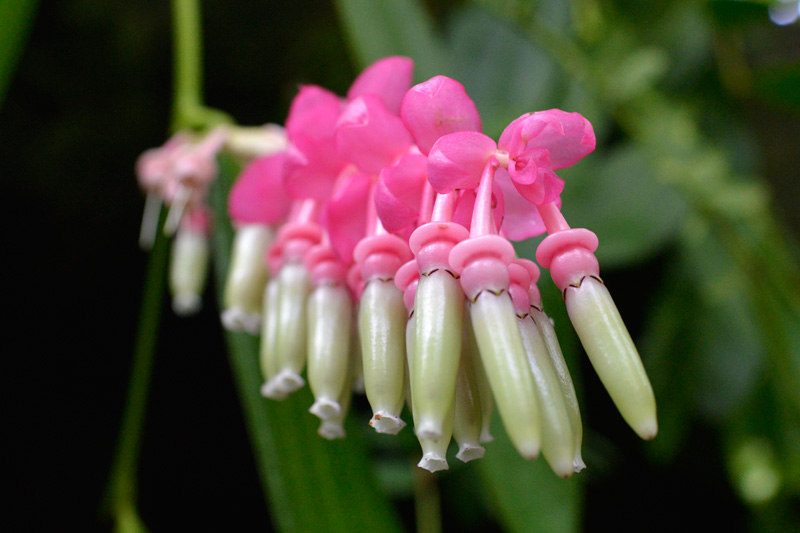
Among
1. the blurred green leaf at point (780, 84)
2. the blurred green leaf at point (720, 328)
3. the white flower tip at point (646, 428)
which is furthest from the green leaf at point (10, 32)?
the blurred green leaf at point (780, 84)

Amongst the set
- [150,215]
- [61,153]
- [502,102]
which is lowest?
[150,215]

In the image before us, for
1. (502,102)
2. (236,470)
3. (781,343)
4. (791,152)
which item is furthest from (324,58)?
(791,152)

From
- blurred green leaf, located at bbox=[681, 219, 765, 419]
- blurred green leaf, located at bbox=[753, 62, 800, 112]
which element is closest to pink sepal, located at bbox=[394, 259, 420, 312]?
blurred green leaf, located at bbox=[681, 219, 765, 419]

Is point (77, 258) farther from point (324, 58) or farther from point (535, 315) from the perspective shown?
point (535, 315)

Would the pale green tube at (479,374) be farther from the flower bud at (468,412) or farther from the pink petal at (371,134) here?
the pink petal at (371,134)

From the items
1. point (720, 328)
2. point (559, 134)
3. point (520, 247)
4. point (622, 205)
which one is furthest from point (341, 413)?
point (720, 328)

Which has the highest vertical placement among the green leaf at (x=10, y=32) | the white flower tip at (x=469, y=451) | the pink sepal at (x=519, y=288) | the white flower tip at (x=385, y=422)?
the green leaf at (x=10, y=32)
